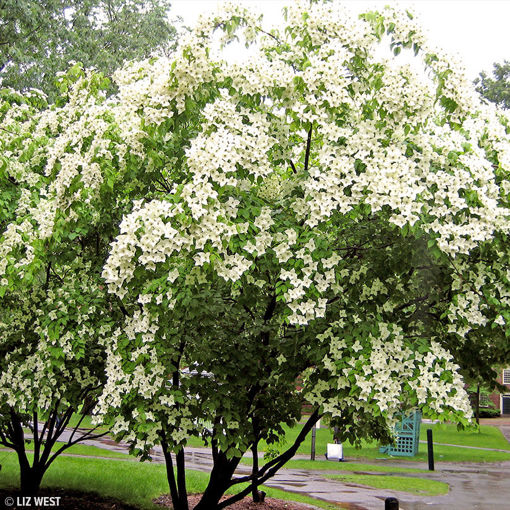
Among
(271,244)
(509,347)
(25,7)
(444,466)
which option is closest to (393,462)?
(444,466)

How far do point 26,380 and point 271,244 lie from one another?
3.29 metres

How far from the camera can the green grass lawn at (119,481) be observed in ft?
33.8

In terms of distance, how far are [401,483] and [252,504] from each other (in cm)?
495

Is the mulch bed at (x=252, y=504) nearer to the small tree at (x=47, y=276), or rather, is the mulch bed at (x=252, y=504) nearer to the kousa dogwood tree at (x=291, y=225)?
the small tree at (x=47, y=276)

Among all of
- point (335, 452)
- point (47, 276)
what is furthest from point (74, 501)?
point (335, 452)

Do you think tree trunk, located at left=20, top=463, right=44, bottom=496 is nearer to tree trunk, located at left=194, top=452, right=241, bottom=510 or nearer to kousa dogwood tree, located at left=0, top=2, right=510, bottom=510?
tree trunk, located at left=194, top=452, right=241, bottom=510

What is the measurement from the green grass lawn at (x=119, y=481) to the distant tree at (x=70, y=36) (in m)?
9.78

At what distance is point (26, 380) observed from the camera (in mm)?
6648

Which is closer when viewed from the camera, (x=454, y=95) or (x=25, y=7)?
(x=454, y=95)

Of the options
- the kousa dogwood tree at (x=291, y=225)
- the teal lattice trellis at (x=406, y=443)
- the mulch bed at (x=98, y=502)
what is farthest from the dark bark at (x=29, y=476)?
the teal lattice trellis at (x=406, y=443)

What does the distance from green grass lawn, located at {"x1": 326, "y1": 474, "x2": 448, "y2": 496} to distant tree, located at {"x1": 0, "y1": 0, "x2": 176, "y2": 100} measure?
12.3 metres

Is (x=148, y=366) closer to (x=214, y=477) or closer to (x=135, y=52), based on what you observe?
(x=214, y=477)

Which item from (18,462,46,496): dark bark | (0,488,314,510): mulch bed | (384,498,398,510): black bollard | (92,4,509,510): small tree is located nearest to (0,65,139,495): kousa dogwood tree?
(92,4,509,510): small tree

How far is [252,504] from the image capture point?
9.95 metres
